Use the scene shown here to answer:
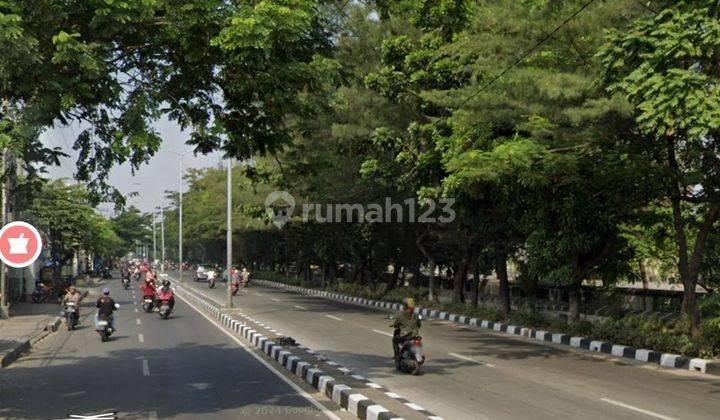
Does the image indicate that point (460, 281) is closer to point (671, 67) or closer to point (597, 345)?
point (597, 345)

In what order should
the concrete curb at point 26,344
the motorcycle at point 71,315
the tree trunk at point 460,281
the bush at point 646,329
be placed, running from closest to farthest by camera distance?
the bush at point 646,329 < the concrete curb at point 26,344 < the motorcycle at point 71,315 < the tree trunk at point 460,281

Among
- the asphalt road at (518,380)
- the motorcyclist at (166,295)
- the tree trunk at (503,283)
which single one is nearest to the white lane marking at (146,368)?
the asphalt road at (518,380)

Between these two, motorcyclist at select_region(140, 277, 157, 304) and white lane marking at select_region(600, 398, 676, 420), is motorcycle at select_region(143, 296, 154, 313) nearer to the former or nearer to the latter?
motorcyclist at select_region(140, 277, 157, 304)

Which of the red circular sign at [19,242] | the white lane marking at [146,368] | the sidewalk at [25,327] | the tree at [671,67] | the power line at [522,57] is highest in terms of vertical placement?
the power line at [522,57]

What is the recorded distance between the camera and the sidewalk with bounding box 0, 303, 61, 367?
1633 centimetres

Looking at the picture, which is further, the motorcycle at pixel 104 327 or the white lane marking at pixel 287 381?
the motorcycle at pixel 104 327

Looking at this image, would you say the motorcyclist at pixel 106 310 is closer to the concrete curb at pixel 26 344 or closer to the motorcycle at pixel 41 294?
the concrete curb at pixel 26 344

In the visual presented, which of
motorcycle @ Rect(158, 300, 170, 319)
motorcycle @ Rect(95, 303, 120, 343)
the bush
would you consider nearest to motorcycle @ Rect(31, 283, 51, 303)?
motorcycle @ Rect(158, 300, 170, 319)

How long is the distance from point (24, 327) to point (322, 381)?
14.5 m

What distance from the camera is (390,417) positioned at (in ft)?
27.1

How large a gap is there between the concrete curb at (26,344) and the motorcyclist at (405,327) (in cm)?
750

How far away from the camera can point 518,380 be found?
1241 cm

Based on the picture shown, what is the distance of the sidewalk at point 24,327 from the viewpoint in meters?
16.3

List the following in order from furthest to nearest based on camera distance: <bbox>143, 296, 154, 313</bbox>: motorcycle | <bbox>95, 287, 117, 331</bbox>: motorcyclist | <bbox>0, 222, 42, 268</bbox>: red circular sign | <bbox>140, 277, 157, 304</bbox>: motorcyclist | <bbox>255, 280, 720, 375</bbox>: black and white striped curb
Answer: <bbox>140, 277, 157, 304</bbox>: motorcyclist
<bbox>143, 296, 154, 313</bbox>: motorcycle
<bbox>95, 287, 117, 331</bbox>: motorcyclist
<bbox>255, 280, 720, 375</bbox>: black and white striped curb
<bbox>0, 222, 42, 268</bbox>: red circular sign
